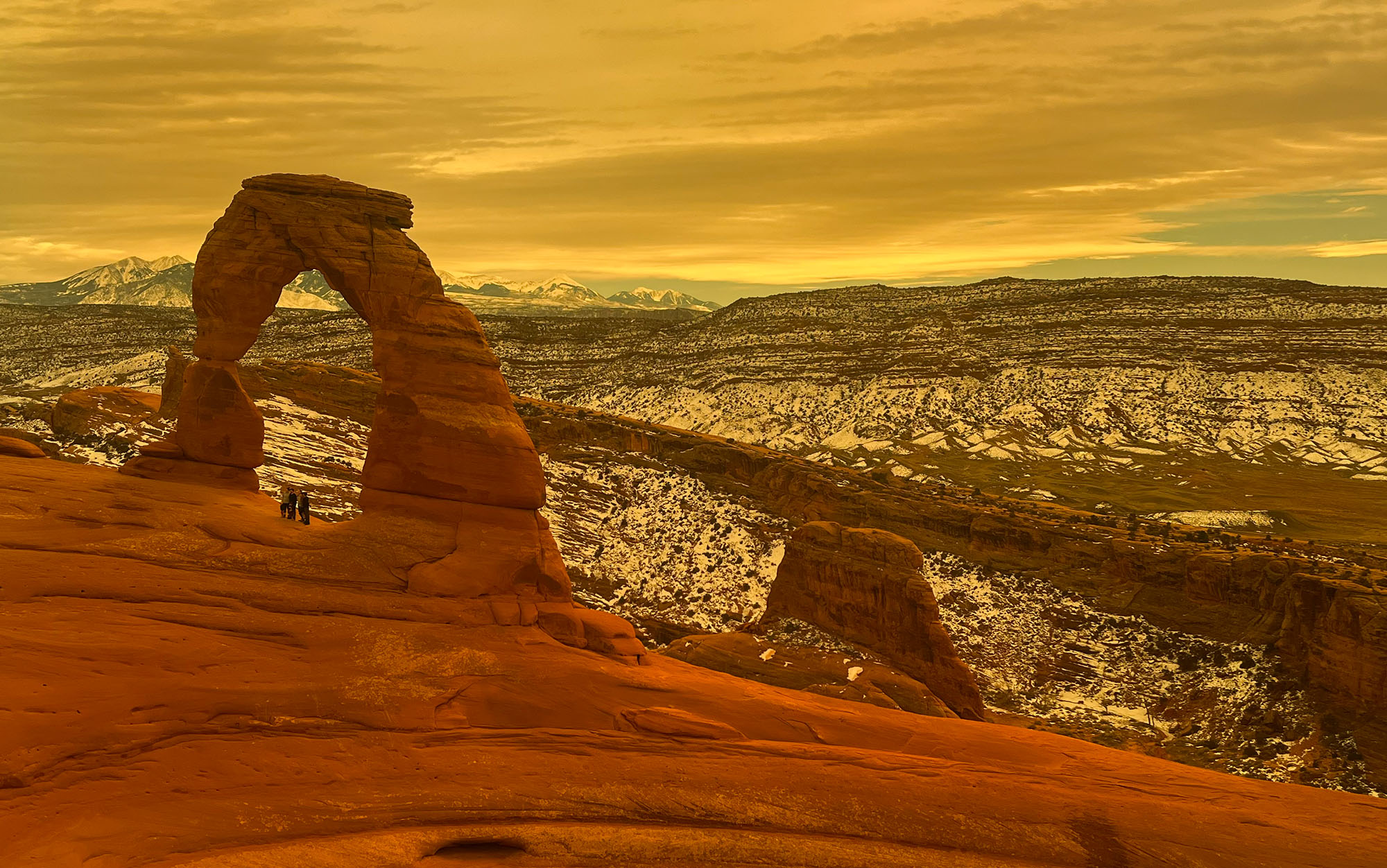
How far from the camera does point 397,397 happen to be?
2352cm

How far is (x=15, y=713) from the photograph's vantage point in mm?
13914

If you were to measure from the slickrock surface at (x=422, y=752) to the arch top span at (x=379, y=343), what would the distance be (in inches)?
98.3

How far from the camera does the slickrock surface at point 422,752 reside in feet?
44.5

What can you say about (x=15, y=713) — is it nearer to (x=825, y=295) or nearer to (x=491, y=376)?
(x=491, y=376)

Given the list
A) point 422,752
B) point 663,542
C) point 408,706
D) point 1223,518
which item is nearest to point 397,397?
point 408,706

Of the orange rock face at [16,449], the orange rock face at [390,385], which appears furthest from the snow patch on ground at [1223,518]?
the orange rock face at [16,449]

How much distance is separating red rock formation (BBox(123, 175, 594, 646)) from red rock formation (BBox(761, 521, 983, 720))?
68.5ft

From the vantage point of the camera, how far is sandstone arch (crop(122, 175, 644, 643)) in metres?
22.8

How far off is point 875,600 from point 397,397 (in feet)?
82.0

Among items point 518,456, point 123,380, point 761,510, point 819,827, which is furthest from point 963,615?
point 123,380

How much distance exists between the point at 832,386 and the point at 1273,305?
68.1 metres

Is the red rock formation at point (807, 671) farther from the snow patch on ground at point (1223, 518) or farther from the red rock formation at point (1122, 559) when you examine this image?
the snow patch on ground at point (1223, 518)

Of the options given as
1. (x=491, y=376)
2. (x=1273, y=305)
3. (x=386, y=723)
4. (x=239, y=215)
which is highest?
(x=1273, y=305)

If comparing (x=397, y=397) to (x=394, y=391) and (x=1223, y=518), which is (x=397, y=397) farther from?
(x=1223, y=518)
